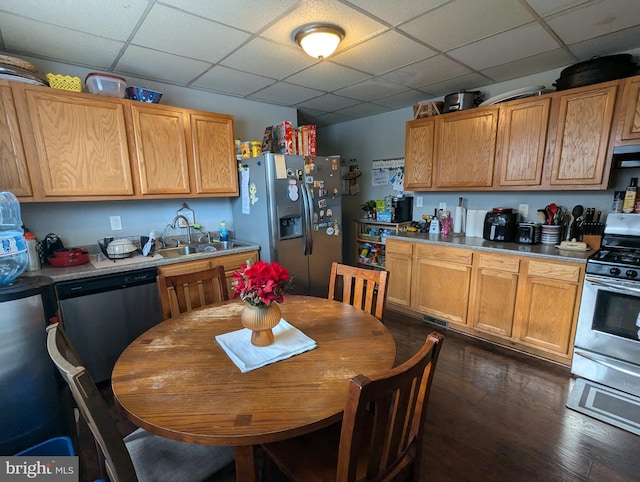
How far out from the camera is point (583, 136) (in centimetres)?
229

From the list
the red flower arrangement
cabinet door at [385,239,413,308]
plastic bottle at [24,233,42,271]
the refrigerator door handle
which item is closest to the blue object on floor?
the red flower arrangement

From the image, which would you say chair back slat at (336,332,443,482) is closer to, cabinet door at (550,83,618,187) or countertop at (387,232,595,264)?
countertop at (387,232,595,264)

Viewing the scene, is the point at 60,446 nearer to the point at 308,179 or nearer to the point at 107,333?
the point at 107,333

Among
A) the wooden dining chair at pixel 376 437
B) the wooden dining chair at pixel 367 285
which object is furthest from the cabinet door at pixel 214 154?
the wooden dining chair at pixel 376 437

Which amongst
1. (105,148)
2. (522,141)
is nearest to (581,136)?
(522,141)

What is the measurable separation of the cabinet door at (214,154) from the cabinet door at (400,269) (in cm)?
183

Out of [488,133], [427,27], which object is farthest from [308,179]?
[488,133]

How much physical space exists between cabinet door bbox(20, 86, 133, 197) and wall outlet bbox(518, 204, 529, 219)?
141 inches

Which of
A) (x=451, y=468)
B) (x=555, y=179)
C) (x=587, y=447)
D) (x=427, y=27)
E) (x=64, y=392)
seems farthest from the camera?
(x=555, y=179)

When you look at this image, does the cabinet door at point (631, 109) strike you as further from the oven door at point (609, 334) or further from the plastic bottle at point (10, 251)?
the plastic bottle at point (10, 251)

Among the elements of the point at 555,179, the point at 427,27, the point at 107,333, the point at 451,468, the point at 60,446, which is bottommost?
the point at 451,468

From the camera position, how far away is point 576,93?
7.50 ft

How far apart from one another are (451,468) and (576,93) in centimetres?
279

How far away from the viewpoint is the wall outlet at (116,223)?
8.58 ft
